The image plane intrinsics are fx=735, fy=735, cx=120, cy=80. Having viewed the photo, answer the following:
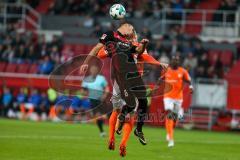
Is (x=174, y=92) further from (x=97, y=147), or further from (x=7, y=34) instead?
(x=7, y=34)

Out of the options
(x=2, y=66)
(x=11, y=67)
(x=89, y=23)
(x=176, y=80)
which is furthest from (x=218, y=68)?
(x=2, y=66)

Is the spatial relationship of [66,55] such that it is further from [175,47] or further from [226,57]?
[226,57]

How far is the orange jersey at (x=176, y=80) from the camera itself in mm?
22116

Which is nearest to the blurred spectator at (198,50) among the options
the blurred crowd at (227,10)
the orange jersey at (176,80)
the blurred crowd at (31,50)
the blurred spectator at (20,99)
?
the blurred crowd at (227,10)

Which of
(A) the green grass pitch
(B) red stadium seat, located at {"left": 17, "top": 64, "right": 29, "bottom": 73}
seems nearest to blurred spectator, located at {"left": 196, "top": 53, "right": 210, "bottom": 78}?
(A) the green grass pitch

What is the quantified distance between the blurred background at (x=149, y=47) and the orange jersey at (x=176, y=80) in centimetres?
605

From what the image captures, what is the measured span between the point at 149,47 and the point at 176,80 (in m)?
10.2

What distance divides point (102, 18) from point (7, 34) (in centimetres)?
492

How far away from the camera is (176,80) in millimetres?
22281

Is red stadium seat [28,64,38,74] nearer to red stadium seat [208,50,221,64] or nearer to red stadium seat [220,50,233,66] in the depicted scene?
red stadium seat [208,50,221,64]

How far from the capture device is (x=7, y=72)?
35.6 meters

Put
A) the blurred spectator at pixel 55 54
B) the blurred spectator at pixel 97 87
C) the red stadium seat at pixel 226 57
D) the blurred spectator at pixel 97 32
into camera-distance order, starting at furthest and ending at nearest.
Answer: the blurred spectator at pixel 97 32 < the blurred spectator at pixel 55 54 < the red stadium seat at pixel 226 57 < the blurred spectator at pixel 97 87

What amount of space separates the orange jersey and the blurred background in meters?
6.05

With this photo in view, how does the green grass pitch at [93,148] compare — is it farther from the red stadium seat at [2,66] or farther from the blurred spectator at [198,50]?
the red stadium seat at [2,66]
